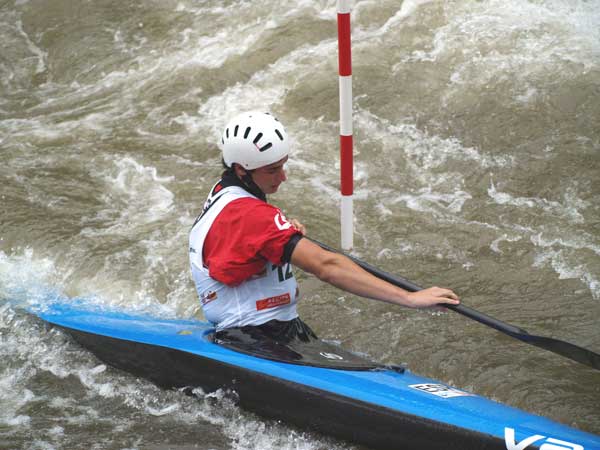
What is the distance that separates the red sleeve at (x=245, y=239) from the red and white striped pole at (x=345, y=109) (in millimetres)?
1589

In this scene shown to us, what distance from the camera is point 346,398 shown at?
332cm

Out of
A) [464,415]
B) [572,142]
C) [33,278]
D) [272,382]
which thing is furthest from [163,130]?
[464,415]

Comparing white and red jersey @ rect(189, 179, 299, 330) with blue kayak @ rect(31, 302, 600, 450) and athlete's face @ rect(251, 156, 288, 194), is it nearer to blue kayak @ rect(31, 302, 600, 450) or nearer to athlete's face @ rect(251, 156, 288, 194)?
athlete's face @ rect(251, 156, 288, 194)

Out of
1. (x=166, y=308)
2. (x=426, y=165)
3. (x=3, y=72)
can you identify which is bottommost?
(x=166, y=308)

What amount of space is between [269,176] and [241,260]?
383mm

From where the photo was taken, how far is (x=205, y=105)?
725 centimetres

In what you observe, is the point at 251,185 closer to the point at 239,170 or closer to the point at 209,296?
the point at 239,170

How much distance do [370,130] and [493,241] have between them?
1691mm

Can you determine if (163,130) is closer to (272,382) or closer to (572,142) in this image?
(572,142)

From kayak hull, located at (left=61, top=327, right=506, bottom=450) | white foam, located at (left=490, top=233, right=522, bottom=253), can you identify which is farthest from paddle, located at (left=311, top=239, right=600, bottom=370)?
white foam, located at (left=490, top=233, right=522, bottom=253)

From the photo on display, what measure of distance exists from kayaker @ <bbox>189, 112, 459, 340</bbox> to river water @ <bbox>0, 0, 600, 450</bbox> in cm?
51

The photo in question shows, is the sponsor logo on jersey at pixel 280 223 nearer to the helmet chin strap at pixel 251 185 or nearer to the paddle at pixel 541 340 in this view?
the helmet chin strap at pixel 251 185

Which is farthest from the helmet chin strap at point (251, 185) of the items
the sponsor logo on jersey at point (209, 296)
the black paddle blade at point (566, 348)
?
the black paddle blade at point (566, 348)

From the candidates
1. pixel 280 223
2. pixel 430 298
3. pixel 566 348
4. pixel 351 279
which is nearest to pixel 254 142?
pixel 280 223
